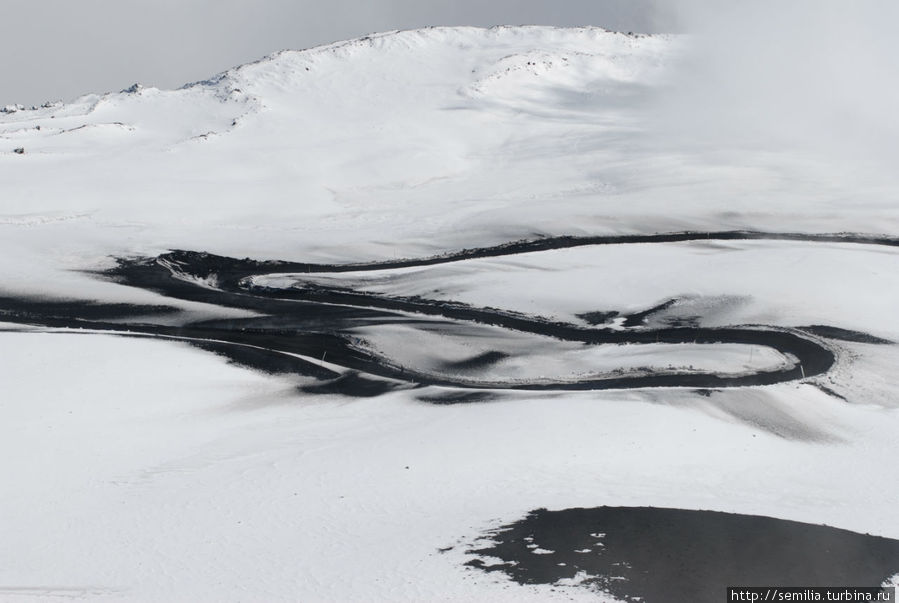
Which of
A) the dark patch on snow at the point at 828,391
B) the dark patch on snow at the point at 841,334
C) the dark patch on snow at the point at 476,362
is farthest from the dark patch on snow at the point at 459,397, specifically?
the dark patch on snow at the point at 841,334

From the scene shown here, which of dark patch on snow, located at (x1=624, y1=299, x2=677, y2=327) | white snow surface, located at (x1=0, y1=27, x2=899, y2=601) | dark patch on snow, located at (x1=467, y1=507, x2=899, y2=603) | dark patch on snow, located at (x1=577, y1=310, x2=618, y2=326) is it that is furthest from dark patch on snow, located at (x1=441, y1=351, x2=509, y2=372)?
dark patch on snow, located at (x1=467, y1=507, x2=899, y2=603)

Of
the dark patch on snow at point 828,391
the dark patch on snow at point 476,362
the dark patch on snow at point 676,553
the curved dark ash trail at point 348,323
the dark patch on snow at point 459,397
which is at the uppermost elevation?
the curved dark ash trail at point 348,323

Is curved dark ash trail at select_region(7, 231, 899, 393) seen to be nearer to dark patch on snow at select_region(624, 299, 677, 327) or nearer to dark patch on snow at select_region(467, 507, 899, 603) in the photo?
dark patch on snow at select_region(624, 299, 677, 327)

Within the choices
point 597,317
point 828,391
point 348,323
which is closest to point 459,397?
point 348,323

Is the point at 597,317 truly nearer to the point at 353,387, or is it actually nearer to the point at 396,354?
the point at 396,354

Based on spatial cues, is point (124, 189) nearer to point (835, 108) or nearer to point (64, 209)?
point (64, 209)

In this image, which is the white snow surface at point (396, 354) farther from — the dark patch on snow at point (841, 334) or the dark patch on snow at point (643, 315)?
the dark patch on snow at point (841, 334)
